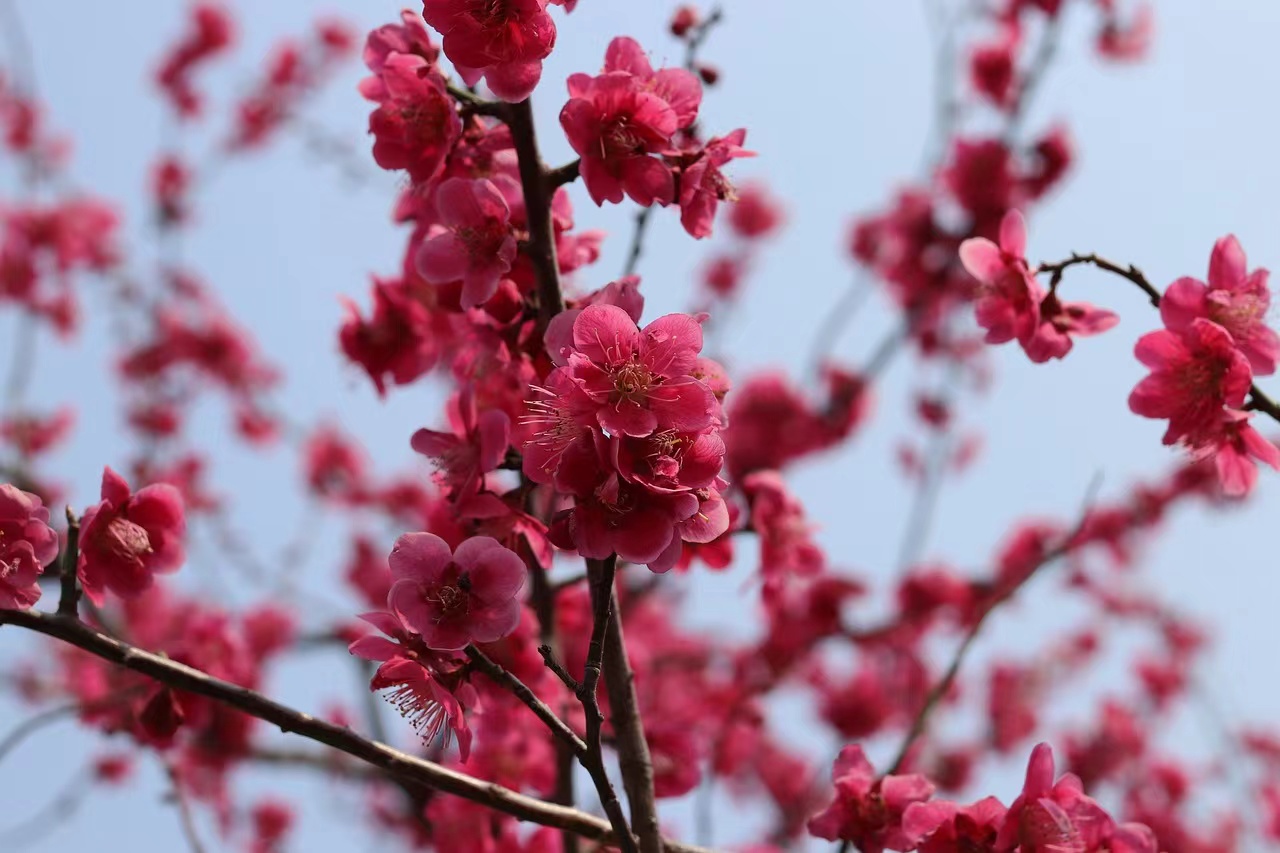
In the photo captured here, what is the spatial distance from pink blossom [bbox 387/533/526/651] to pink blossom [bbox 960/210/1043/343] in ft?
3.52

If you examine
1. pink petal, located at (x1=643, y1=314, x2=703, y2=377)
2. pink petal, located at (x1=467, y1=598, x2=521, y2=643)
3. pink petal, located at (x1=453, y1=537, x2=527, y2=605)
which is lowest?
pink petal, located at (x1=467, y1=598, x2=521, y2=643)

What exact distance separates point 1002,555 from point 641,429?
238 inches

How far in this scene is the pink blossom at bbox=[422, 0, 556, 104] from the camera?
5.02 feet

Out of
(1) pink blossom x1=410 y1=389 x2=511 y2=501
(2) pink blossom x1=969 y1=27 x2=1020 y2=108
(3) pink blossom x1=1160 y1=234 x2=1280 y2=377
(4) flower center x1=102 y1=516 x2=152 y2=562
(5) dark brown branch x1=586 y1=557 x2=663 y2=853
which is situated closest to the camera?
(5) dark brown branch x1=586 y1=557 x2=663 y2=853

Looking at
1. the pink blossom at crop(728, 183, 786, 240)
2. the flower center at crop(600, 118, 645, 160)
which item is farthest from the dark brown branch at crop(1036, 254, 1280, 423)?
the pink blossom at crop(728, 183, 786, 240)

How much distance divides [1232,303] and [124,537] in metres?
1.91

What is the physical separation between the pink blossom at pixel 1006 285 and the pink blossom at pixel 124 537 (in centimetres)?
148

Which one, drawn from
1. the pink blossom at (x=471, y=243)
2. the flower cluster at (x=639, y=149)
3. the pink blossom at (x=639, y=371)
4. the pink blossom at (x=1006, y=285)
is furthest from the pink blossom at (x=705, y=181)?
the pink blossom at (x=1006, y=285)

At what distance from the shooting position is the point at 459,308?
180 cm

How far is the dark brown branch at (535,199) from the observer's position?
5.35 feet

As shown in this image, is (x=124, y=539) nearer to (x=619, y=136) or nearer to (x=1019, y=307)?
(x=619, y=136)

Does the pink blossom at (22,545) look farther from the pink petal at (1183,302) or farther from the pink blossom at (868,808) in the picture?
the pink petal at (1183,302)

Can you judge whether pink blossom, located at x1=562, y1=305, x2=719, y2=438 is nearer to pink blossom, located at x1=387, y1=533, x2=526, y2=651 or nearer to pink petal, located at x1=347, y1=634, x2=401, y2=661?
pink blossom, located at x1=387, y1=533, x2=526, y2=651

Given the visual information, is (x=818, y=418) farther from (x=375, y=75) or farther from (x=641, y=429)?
(x=641, y=429)
